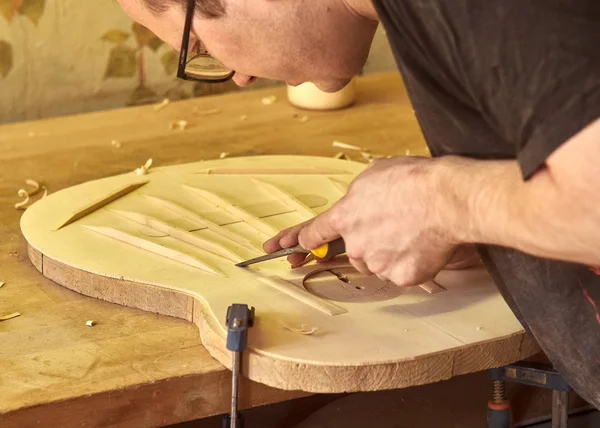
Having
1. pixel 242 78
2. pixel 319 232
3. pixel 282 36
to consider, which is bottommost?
pixel 319 232

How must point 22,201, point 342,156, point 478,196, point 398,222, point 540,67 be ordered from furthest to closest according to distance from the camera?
1. point 342,156
2. point 22,201
3. point 398,222
4. point 478,196
5. point 540,67

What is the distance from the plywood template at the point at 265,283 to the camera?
115 centimetres

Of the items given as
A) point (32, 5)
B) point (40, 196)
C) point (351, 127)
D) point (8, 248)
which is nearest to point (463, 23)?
point (8, 248)

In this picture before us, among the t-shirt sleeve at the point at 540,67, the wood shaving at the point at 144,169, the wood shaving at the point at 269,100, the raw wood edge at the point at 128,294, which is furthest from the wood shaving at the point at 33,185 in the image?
the t-shirt sleeve at the point at 540,67

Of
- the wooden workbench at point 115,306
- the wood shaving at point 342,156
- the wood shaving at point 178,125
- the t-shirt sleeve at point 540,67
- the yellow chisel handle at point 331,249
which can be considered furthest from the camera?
the wood shaving at point 178,125

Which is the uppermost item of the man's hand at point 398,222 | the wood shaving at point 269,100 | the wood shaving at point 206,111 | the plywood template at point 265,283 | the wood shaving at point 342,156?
the man's hand at point 398,222

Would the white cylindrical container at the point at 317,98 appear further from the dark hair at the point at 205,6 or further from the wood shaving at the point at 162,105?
the dark hair at the point at 205,6

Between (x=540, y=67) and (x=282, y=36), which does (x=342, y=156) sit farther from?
(x=540, y=67)

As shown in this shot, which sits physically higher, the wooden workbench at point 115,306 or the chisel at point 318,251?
the chisel at point 318,251

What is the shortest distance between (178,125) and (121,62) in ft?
0.91

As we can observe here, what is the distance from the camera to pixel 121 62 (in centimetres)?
221

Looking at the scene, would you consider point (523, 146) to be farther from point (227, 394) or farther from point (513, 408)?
point (513, 408)

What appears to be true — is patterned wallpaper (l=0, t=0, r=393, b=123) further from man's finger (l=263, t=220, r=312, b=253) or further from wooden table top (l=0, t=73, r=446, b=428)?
man's finger (l=263, t=220, r=312, b=253)

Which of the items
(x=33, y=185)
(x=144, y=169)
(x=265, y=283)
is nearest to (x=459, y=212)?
(x=265, y=283)
